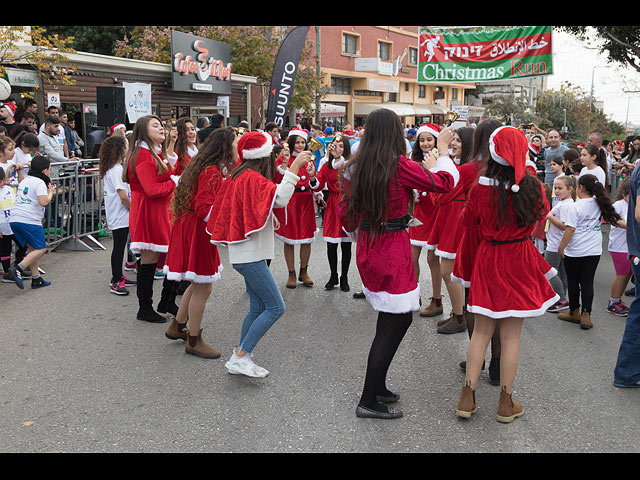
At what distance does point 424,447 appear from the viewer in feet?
11.4

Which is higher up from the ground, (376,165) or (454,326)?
(376,165)

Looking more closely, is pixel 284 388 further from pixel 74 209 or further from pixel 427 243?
pixel 74 209

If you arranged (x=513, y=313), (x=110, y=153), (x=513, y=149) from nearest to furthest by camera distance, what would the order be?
(x=513, y=149)
(x=513, y=313)
(x=110, y=153)

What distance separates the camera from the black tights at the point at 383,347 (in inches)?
147

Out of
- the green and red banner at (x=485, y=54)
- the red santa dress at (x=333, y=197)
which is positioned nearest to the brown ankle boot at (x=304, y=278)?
the red santa dress at (x=333, y=197)

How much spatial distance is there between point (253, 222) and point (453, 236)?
2.24m

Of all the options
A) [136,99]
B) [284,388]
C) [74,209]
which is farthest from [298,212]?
[136,99]

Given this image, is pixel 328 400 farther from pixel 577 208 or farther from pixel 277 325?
pixel 577 208

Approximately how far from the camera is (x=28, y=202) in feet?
Answer: 22.7

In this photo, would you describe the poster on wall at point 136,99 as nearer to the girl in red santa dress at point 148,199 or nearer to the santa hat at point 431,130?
the girl in red santa dress at point 148,199

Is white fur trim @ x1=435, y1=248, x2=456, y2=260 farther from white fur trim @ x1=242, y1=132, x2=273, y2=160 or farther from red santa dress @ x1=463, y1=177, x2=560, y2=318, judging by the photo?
white fur trim @ x1=242, y1=132, x2=273, y2=160

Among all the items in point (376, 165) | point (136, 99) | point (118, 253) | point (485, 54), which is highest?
point (485, 54)
